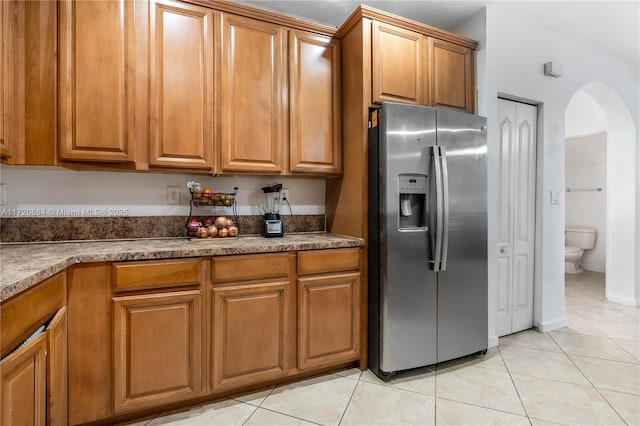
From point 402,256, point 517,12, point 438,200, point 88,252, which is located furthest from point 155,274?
point 517,12

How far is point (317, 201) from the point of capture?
8.70 ft

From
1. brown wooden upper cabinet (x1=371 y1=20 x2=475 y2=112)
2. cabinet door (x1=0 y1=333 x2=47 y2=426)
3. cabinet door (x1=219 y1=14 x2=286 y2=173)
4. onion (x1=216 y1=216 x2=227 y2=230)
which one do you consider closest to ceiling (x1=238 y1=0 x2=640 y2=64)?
brown wooden upper cabinet (x1=371 y1=20 x2=475 y2=112)

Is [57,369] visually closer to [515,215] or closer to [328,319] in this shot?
[328,319]

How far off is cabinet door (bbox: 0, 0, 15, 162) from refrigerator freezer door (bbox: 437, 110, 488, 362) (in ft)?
7.86

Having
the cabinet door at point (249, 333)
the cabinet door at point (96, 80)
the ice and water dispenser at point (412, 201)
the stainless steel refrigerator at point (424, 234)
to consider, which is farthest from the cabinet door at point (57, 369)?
the ice and water dispenser at point (412, 201)

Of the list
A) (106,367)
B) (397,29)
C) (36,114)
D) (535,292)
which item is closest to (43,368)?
(106,367)

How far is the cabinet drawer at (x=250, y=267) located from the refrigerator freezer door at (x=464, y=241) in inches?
41.7

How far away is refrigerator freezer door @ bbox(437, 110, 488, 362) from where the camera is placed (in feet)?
7.12

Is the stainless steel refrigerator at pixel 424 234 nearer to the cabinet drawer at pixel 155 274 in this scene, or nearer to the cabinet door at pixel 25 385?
the cabinet drawer at pixel 155 274

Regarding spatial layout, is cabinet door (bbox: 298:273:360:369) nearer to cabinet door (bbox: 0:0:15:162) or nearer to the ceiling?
cabinet door (bbox: 0:0:15:162)

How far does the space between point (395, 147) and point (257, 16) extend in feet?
4.05

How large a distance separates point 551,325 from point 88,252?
11.6ft

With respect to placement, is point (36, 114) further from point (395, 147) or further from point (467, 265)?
point (467, 265)

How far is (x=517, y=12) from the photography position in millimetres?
2543
